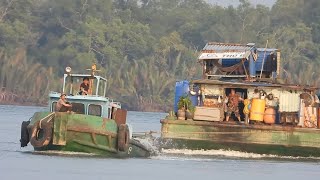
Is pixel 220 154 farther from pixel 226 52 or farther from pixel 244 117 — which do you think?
pixel 226 52

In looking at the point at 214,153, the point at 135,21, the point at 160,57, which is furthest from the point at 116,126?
the point at 135,21

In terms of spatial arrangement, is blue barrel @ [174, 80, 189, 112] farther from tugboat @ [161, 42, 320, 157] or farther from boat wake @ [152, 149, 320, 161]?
boat wake @ [152, 149, 320, 161]

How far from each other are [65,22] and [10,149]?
76.9 m

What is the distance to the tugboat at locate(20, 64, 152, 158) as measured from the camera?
1428 inches

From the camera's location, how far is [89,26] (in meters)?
112

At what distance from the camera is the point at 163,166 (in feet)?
120

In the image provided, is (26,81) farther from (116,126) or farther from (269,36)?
(116,126)

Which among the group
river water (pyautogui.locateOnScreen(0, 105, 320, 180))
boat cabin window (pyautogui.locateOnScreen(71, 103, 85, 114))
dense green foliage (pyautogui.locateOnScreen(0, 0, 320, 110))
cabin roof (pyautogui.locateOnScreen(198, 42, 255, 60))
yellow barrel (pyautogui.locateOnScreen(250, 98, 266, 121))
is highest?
dense green foliage (pyautogui.locateOnScreen(0, 0, 320, 110))

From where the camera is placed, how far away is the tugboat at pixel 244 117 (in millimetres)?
41281

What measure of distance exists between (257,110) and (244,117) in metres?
0.92

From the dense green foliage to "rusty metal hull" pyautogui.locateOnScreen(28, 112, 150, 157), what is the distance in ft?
207

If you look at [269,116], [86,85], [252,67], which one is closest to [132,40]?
[252,67]

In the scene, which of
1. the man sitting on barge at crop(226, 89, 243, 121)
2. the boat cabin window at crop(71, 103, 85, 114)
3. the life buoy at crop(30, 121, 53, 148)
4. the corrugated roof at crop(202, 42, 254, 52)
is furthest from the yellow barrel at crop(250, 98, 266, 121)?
the life buoy at crop(30, 121, 53, 148)

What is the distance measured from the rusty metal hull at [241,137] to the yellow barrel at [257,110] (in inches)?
32.3
